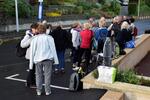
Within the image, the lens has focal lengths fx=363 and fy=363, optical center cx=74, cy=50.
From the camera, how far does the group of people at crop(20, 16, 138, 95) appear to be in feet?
28.8

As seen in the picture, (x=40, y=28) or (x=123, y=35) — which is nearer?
(x=40, y=28)

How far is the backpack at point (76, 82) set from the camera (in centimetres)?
927

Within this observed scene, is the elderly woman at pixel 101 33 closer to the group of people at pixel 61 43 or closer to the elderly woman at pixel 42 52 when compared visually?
the group of people at pixel 61 43

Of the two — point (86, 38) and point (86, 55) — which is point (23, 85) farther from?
point (86, 38)

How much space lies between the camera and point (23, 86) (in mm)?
10102

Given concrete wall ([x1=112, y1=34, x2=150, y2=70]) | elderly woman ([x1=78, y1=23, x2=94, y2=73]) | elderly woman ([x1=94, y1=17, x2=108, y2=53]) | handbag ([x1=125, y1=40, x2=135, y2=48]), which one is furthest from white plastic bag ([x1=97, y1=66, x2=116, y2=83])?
handbag ([x1=125, y1=40, x2=135, y2=48])

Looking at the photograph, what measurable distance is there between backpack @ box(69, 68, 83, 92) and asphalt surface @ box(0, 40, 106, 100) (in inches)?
5.4

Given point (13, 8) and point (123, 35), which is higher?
point (13, 8)

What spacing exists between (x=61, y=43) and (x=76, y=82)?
221 centimetres

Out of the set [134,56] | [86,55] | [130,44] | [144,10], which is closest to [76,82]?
[86,55]

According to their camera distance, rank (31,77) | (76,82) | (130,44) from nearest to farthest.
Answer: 1. (76,82)
2. (31,77)
3. (130,44)

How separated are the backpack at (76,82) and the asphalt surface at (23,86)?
0.45 feet

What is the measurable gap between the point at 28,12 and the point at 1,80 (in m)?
16.2

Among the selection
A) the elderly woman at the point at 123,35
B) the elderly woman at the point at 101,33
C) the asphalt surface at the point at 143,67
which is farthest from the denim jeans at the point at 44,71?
the asphalt surface at the point at 143,67
